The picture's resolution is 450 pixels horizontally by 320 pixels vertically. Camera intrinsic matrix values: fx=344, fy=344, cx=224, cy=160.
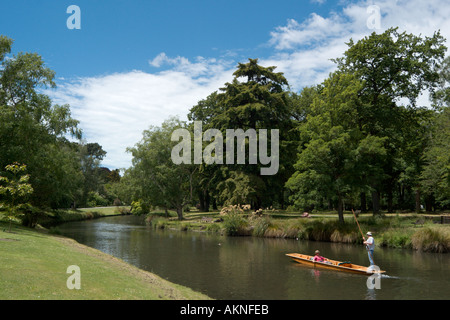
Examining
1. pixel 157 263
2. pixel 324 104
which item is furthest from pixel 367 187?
pixel 157 263

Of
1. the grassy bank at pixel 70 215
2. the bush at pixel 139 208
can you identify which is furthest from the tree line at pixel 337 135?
the bush at pixel 139 208

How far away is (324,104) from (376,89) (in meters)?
7.95

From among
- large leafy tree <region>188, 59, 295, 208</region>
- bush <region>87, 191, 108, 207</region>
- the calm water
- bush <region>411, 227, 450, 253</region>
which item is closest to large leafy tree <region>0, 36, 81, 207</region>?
the calm water

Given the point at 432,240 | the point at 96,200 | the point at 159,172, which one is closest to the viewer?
the point at 432,240

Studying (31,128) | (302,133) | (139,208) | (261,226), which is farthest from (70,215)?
(302,133)

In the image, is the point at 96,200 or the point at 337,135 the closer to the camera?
the point at 337,135

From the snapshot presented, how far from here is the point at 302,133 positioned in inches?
1414

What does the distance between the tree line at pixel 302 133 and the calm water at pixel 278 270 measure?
326 inches

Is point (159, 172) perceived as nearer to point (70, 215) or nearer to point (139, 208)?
point (70, 215)

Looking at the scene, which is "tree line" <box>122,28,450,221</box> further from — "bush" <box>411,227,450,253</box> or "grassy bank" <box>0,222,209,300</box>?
"grassy bank" <box>0,222,209,300</box>

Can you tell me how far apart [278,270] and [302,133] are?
19.5 m

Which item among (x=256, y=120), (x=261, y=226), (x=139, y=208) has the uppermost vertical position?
(x=256, y=120)

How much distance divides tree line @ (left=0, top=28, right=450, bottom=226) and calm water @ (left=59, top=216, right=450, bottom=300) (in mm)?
8268
